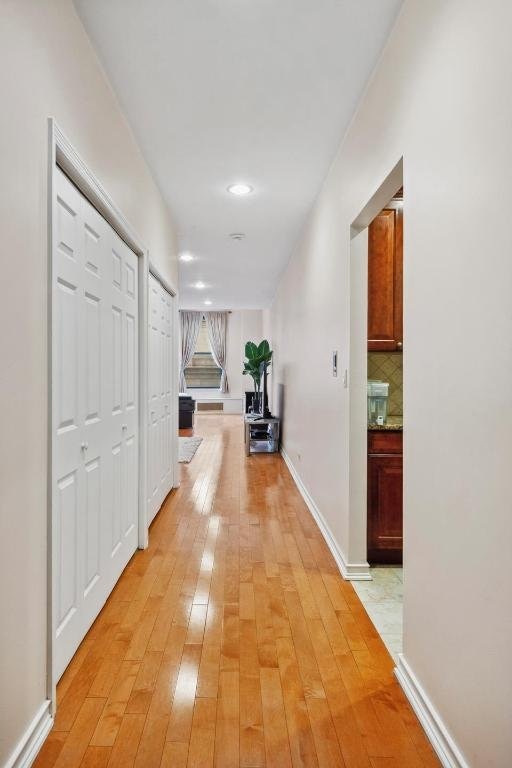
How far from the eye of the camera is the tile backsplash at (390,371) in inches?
130

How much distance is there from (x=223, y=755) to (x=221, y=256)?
5.19 metres

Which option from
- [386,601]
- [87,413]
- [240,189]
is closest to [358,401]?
[386,601]

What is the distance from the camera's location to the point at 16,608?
1391 millimetres

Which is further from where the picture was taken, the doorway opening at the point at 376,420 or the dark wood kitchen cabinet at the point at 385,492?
the dark wood kitchen cabinet at the point at 385,492

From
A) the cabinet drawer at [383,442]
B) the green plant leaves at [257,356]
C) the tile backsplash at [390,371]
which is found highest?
the green plant leaves at [257,356]

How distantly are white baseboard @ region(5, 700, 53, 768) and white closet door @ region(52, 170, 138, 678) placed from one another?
201 mm

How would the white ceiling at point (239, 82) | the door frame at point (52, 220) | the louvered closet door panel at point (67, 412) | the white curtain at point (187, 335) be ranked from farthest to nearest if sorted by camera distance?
the white curtain at point (187, 335) < the white ceiling at point (239, 82) < the louvered closet door panel at point (67, 412) < the door frame at point (52, 220)

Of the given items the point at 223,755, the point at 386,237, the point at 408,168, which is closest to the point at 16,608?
the point at 223,755

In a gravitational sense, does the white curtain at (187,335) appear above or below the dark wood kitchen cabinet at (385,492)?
above

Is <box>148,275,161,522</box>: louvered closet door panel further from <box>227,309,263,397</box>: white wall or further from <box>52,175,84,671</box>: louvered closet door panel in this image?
<box>227,309,263,397</box>: white wall

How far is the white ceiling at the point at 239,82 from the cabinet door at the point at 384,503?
2054 mm

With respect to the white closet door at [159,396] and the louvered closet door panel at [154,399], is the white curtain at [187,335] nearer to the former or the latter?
the white closet door at [159,396]

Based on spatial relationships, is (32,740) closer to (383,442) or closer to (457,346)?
(457,346)

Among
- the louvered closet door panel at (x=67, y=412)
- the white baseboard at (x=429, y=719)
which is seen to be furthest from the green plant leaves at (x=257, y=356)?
the white baseboard at (x=429, y=719)
